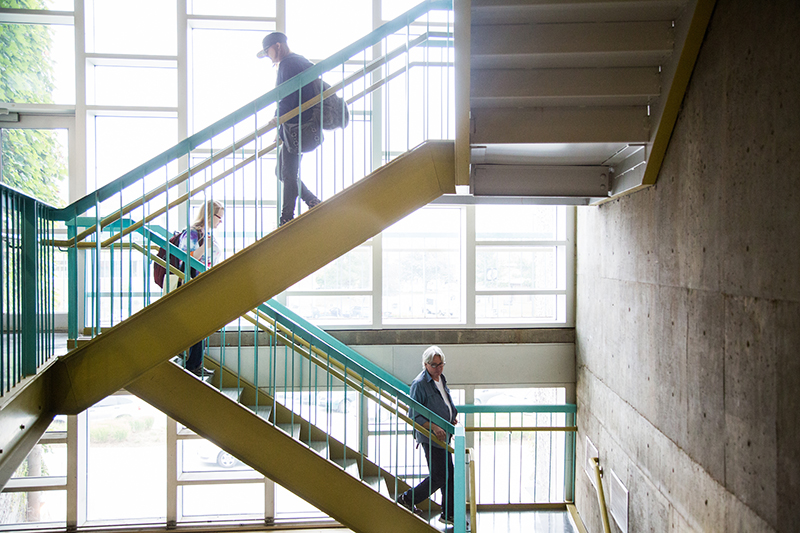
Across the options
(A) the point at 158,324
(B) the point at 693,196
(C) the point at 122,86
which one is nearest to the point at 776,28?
(B) the point at 693,196

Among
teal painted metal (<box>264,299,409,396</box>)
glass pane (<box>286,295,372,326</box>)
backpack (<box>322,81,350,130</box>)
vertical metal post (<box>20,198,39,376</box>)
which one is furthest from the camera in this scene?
glass pane (<box>286,295,372,326</box>)

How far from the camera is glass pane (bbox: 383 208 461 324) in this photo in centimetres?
630

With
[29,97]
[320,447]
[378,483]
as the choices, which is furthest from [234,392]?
[29,97]

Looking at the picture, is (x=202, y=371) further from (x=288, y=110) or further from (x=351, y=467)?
(x=288, y=110)

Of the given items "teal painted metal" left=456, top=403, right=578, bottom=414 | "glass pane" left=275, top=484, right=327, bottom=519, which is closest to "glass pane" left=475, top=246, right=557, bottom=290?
"teal painted metal" left=456, top=403, right=578, bottom=414

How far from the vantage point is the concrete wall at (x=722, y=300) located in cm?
233

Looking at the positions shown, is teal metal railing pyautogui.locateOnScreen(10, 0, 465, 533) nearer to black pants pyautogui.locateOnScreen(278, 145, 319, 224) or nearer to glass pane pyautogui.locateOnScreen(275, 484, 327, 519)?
black pants pyautogui.locateOnScreen(278, 145, 319, 224)

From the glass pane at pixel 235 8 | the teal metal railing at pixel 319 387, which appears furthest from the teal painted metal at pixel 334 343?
the glass pane at pixel 235 8

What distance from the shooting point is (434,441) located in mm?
4258

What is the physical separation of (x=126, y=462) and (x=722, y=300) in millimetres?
6493

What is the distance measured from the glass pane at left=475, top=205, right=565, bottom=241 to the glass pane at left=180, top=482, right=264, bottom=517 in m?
4.23

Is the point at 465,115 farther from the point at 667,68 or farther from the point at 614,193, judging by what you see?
the point at 614,193

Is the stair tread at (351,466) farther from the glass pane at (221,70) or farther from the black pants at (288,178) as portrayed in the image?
the glass pane at (221,70)

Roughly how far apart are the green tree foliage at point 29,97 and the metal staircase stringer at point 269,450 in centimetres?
387
